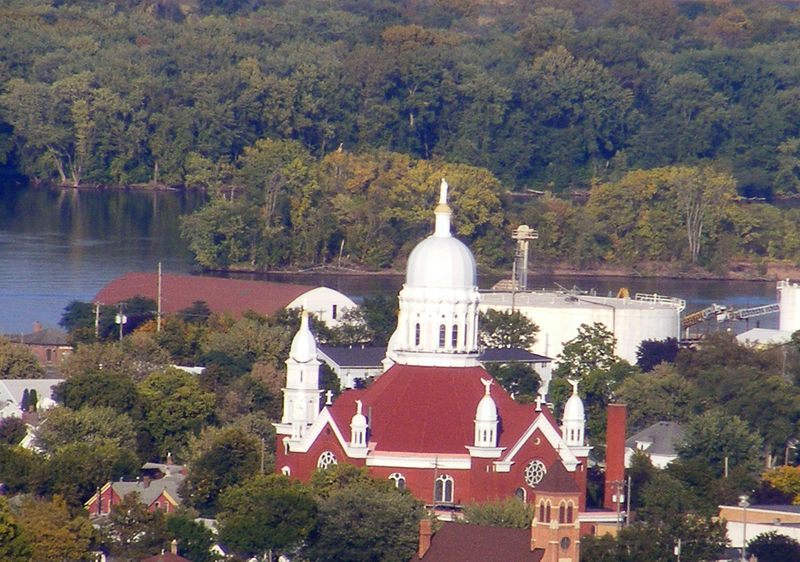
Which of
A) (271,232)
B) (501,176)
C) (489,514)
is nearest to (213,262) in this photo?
(271,232)

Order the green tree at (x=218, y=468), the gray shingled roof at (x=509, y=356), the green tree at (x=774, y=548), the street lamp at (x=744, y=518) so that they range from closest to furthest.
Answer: the green tree at (x=774, y=548) → the street lamp at (x=744, y=518) → the green tree at (x=218, y=468) → the gray shingled roof at (x=509, y=356)

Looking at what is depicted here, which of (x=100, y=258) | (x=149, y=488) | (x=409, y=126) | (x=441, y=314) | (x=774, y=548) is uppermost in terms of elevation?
(x=409, y=126)

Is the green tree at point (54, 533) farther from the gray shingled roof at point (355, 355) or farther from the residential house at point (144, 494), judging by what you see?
the gray shingled roof at point (355, 355)

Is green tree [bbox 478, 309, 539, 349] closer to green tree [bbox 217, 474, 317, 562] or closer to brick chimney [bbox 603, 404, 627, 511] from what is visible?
brick chimney [bbox 603, 404, 627, 511]

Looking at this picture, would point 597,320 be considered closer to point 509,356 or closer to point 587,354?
point 587,354

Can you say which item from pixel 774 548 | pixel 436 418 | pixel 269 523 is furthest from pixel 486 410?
pixel 774 548

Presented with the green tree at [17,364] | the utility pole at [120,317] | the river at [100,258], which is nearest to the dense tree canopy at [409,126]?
the river at [100,258]

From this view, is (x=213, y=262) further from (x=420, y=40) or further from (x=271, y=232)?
(x=420, y=40)
